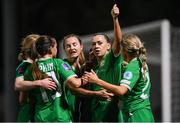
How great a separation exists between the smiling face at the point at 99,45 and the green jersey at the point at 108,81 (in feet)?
0.20

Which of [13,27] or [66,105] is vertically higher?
[13,27]

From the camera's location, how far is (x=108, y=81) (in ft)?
23.8

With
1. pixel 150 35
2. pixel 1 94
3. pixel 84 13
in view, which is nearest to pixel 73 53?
pixel 150 35

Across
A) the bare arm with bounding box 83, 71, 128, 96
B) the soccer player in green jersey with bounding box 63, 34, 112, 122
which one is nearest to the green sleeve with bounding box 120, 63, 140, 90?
the bare arm with bounding box 83, 71, 128, 96

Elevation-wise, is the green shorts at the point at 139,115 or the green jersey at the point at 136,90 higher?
the green jersey at the point at 136,90

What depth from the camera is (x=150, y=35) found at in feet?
44.1

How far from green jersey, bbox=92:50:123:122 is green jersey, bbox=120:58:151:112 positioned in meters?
0.11

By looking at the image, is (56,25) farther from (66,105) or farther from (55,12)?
(66,105)

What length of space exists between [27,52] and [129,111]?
118 cm

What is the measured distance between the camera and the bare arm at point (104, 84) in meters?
6.80

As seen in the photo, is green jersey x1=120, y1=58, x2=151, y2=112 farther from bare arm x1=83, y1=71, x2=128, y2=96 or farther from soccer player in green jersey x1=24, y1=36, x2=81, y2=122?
soccer player in green jersey x1=24, y1=36, x2=81, y2=122

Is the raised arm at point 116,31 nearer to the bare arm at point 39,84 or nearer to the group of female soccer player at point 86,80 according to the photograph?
the group of female soccer player at point 86,80

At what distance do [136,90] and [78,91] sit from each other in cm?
62

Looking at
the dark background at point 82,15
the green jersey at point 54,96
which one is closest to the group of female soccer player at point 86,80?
the green jersey at point 54,96
